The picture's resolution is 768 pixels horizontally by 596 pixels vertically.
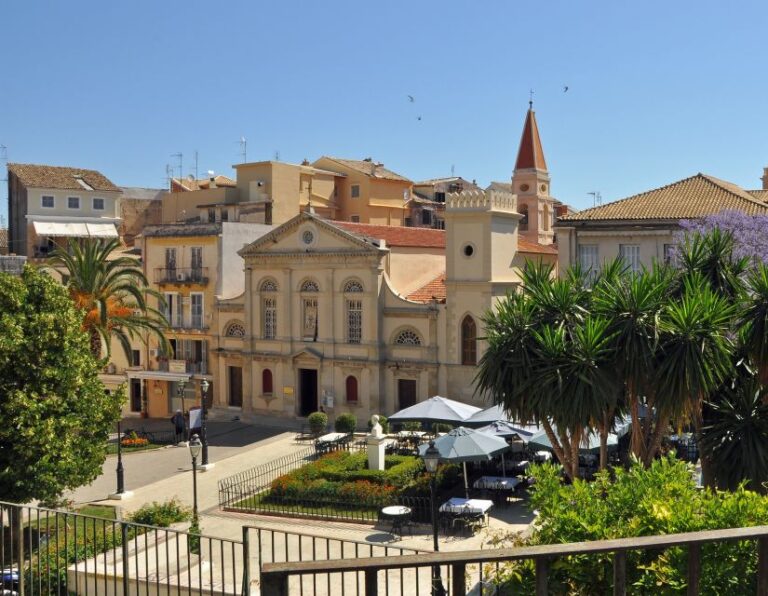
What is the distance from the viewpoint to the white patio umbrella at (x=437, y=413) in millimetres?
29750

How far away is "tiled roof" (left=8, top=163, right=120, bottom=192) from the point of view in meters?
60.0

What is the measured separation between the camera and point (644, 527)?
6766mm

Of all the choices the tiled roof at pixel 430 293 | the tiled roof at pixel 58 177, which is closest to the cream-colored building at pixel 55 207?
the tiled roof at pixel 58 177

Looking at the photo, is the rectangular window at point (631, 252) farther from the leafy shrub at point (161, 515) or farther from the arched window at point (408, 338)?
the leafy shrub at point (161, 515)

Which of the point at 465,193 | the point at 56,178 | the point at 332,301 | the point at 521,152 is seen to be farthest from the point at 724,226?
the point at 56,178

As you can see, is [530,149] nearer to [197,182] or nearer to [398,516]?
[197,182]

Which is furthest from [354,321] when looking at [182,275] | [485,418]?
[485,418]

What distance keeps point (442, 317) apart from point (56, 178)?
34819 mm

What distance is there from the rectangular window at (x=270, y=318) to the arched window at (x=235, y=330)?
68.4 inches

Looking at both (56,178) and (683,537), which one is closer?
(683,537)

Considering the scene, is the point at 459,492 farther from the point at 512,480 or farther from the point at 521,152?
the point at 521,152

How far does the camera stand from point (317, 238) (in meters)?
41.4

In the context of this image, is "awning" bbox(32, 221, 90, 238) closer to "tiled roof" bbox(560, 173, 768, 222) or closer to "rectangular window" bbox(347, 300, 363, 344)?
"rectangular window" bbox(347, 300, 363, 344)

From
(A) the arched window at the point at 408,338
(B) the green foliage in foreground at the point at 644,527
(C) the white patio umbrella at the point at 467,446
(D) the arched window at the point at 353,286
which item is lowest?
(C) the white patio umbrella at the point at 467,446
